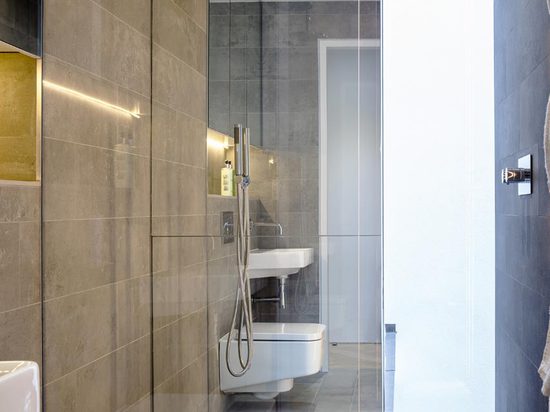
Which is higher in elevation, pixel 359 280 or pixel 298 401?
pixel 359 280

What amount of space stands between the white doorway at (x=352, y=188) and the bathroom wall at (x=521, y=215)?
1.34 feet

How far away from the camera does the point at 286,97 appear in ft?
8.05

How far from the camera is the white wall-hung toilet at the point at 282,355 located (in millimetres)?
2410

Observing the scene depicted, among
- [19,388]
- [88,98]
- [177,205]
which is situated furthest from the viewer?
[177,205]

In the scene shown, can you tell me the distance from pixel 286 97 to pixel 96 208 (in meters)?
0.75

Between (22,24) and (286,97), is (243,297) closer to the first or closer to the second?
(286,97)

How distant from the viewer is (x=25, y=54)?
1.88 meters

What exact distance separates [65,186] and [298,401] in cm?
107

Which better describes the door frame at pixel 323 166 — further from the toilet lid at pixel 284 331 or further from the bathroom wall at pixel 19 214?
the bathroom wall at pixel 19 214

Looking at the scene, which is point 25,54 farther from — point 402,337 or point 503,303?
point 503,303

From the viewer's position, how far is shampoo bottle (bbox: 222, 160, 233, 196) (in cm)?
246

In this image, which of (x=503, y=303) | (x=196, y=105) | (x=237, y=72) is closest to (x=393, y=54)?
(x=237, y=72)

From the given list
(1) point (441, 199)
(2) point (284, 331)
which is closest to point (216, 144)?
(2) point (284, 331)

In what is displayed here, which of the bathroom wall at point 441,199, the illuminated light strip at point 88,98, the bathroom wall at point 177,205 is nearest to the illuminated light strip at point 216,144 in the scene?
the bathroom wall at point 177,205
